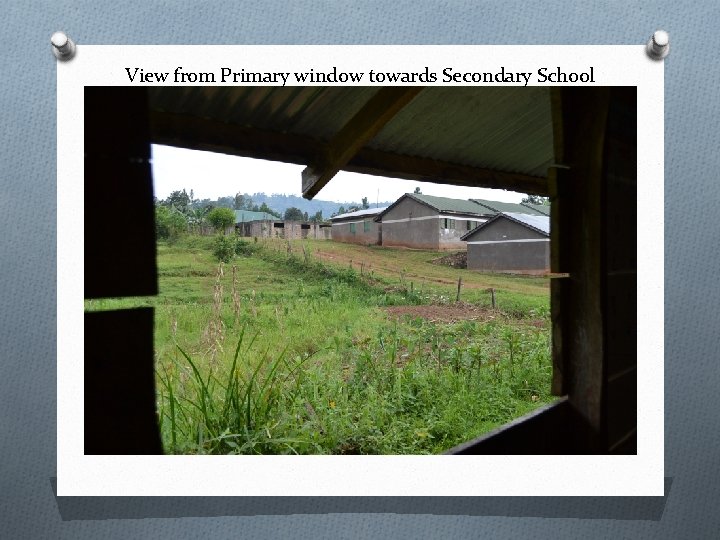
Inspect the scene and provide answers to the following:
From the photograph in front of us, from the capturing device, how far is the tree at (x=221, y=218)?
156 centimetres

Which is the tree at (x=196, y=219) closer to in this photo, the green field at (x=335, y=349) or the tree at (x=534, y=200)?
the green field at (x=335, y=349)

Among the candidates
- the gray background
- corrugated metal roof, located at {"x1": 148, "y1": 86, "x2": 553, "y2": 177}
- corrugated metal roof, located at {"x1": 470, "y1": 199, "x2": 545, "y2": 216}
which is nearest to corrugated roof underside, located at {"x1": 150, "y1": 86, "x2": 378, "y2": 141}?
corrugated metal roof, located at {"x1": 148, "y1": 86, "x2": 553, "y2": 177}

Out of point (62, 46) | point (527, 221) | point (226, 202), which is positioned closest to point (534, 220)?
point (527, 221)

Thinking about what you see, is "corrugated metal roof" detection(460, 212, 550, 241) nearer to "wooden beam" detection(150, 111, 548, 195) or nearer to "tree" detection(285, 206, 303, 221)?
"wooden beam" detection(150, 111, 548, 195)

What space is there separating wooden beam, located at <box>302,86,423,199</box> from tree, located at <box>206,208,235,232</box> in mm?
267

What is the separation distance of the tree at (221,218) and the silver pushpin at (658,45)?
1.47m

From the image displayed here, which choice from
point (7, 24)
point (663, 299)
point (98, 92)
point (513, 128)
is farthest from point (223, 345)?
point (663, 299)

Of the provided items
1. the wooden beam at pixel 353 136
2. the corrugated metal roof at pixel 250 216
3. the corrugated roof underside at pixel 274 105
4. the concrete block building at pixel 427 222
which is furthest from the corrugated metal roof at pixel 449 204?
the corrugated metal roof at pixel 250 216

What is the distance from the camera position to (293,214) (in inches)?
63.9

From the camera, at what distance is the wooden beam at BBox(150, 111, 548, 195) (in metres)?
1.54

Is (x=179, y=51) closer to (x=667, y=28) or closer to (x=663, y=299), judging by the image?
(x=667, y=28)

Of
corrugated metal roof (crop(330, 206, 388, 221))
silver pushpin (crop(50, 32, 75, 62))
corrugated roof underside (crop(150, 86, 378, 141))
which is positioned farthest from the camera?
corrugated metal roof (crop(330, 206, 388, 221))

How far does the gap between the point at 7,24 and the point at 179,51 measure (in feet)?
1.84

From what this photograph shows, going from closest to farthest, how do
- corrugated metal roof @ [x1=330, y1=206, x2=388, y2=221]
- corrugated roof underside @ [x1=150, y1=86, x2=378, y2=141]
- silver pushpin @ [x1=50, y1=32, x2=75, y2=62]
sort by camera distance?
silver pushpin @ [x1=50, y1=32, x2=75, y2=62], corrugated roof underside @ [x1=150, y1=86, x2=378, y2=141], corrugated metal roof @ [x1=330, y1=206, x2=388, y2=221]
